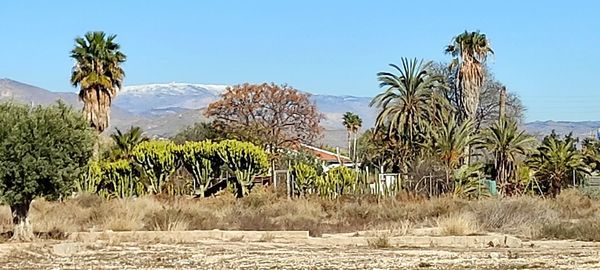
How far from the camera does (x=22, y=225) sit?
23.3 metres

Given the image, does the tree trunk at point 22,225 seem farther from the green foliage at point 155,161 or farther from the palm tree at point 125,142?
the palm tree at point 125,142

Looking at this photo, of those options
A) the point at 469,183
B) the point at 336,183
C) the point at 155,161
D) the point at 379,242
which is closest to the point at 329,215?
the point at 336,183

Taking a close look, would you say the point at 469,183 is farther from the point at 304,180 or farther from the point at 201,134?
the point at 201,134

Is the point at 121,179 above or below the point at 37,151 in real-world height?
below

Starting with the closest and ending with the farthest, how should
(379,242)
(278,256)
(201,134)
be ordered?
(278,256) < (379,242) < (201,134)

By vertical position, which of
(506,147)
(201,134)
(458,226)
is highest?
(201,134)

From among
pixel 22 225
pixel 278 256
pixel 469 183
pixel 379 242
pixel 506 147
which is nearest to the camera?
pixel 278 256

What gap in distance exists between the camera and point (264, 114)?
7344 centimetres

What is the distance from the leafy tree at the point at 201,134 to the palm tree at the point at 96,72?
1817 centimetres

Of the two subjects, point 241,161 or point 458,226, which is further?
point 241,161

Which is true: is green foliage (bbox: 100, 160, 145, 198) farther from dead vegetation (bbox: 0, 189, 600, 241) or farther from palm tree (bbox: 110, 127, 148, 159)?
palm tree (bbox: 110, 127, 148, 159)

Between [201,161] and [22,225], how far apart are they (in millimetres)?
20143

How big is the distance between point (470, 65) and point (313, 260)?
3611 centimetres

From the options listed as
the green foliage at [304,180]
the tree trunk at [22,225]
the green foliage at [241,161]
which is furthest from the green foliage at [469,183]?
the tree trunk at [22,225]
